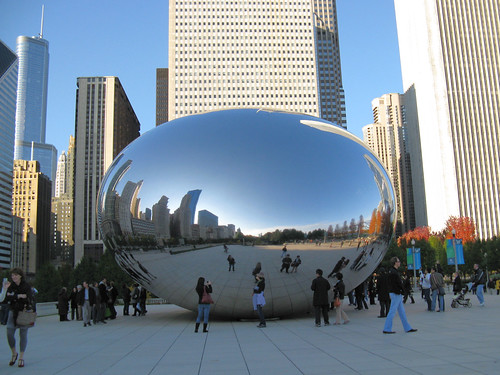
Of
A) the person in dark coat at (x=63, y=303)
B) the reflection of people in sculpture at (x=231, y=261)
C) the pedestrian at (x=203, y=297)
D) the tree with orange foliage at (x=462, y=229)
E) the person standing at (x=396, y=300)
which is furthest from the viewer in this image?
the tree with orange foliage at (x=462, y=229)

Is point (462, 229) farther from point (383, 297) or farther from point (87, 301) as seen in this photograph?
point (87, 301)

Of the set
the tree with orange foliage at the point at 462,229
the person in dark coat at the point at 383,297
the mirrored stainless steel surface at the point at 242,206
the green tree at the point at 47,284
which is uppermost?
the tree with orange foliage at the point at 462,229

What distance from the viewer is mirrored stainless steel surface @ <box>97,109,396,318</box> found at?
1163 centimetres

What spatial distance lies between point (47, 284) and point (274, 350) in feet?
189

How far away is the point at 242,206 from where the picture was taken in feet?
38.1

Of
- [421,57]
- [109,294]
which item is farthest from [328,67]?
[109,294]

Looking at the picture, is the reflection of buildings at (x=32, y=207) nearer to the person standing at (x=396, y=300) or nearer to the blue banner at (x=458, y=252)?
the blue banner at (x=458, y=252)

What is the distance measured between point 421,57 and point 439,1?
13173 mm

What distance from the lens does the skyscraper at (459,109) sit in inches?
4092

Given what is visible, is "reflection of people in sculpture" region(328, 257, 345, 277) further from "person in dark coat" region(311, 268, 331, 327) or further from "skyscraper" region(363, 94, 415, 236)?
"skyscraper" region(363, 94, 415, 236)

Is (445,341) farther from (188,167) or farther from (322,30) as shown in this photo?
(322,30)

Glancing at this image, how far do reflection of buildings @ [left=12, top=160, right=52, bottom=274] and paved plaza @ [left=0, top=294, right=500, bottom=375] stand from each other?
17879 centimetres

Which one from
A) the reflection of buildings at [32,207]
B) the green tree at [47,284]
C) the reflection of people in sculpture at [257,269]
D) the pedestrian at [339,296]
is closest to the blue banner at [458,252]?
the pedestrian at [339,296]

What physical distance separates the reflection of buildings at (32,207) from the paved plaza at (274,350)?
178791mm
